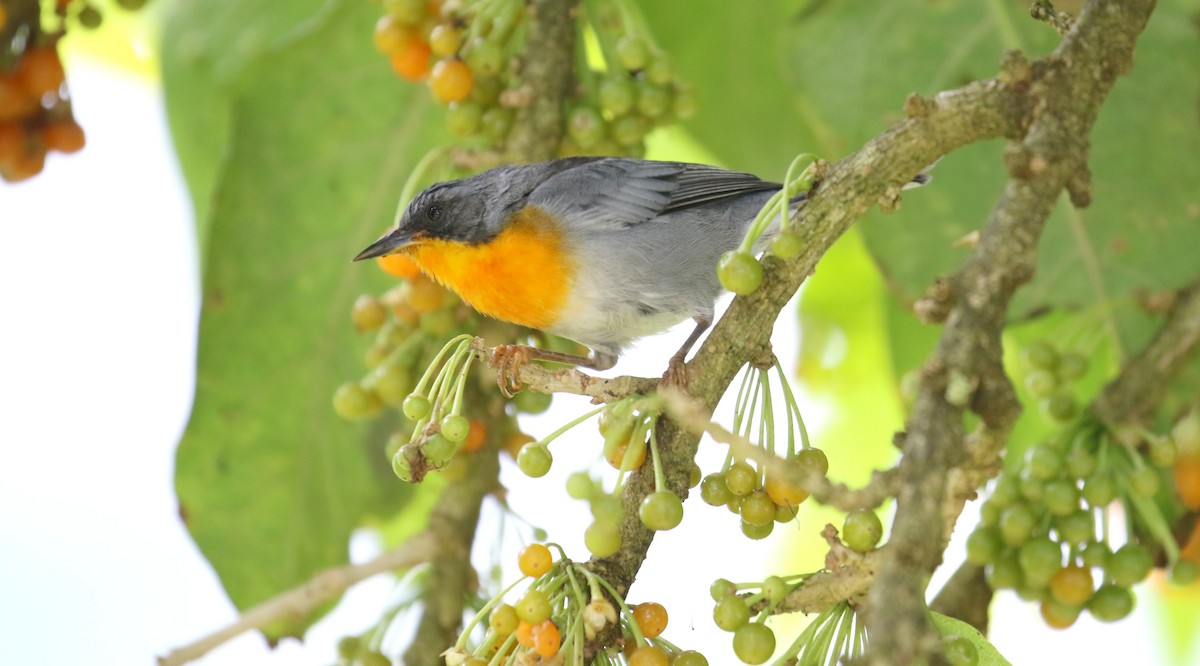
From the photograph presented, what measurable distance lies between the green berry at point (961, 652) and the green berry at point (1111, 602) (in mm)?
1013

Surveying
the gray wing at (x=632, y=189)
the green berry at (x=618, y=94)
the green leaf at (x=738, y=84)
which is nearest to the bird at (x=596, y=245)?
the gray wing at (x=632, y=189)

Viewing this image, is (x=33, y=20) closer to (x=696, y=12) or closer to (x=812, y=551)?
(x=696, y=12)

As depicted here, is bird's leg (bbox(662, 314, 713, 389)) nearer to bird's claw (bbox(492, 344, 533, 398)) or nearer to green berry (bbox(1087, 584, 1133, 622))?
bird's claw (bbox(492, 344, 533, 398))

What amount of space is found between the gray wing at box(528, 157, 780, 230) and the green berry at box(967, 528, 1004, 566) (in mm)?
1220

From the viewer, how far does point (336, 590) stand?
303 cm

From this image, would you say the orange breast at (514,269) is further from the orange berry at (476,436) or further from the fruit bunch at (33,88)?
the fruit bunch at (33,88)

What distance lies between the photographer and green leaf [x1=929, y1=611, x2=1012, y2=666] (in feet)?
6.70

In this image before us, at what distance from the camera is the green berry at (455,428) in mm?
2191

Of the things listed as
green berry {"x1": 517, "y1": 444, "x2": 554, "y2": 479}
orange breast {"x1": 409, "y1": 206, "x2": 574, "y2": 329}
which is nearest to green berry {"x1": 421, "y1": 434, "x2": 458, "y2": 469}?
green berry {"x1": 517, "y1": 444, "x2": 554, "y2": 479}

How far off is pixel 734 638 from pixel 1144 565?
1242mm

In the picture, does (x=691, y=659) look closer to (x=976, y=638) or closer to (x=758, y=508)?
(x=758, y=508)

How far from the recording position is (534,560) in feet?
6.88

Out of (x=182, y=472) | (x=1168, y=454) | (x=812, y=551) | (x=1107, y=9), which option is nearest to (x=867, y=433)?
(x=812, y=551)

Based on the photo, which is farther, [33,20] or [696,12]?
[696,12]
